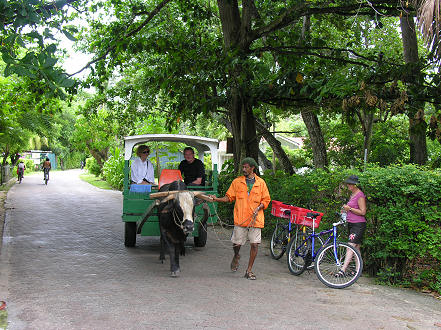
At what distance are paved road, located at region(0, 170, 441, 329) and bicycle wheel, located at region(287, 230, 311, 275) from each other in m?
0.19

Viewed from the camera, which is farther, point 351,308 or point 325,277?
point 325,277

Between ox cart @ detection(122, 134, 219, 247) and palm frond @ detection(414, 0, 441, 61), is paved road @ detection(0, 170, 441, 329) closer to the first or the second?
ox cart @ detection(122, 134, 219, 247)

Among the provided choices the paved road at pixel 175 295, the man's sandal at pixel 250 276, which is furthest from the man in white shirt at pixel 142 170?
the man's sandal at pixel 250 276

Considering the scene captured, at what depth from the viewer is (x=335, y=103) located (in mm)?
10227

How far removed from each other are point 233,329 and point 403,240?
3.49m

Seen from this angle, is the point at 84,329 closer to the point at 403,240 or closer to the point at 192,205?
the point at 192,205

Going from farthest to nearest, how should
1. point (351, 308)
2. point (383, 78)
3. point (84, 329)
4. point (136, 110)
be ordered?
1. point (136, 110)
2. point (383, 78)
3. point (351, 308)
4. point (84, 329)

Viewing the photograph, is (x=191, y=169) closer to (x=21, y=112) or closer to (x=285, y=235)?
(x=285, y=235)

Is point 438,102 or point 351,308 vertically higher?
point 438,102

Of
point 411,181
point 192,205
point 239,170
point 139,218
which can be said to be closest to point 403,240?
point 411,181

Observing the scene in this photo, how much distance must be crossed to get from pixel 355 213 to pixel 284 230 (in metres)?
1.87

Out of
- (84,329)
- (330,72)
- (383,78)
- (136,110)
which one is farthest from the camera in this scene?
(136,110)

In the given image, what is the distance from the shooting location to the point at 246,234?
293 inches

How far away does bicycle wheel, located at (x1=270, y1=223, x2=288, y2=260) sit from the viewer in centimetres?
880
